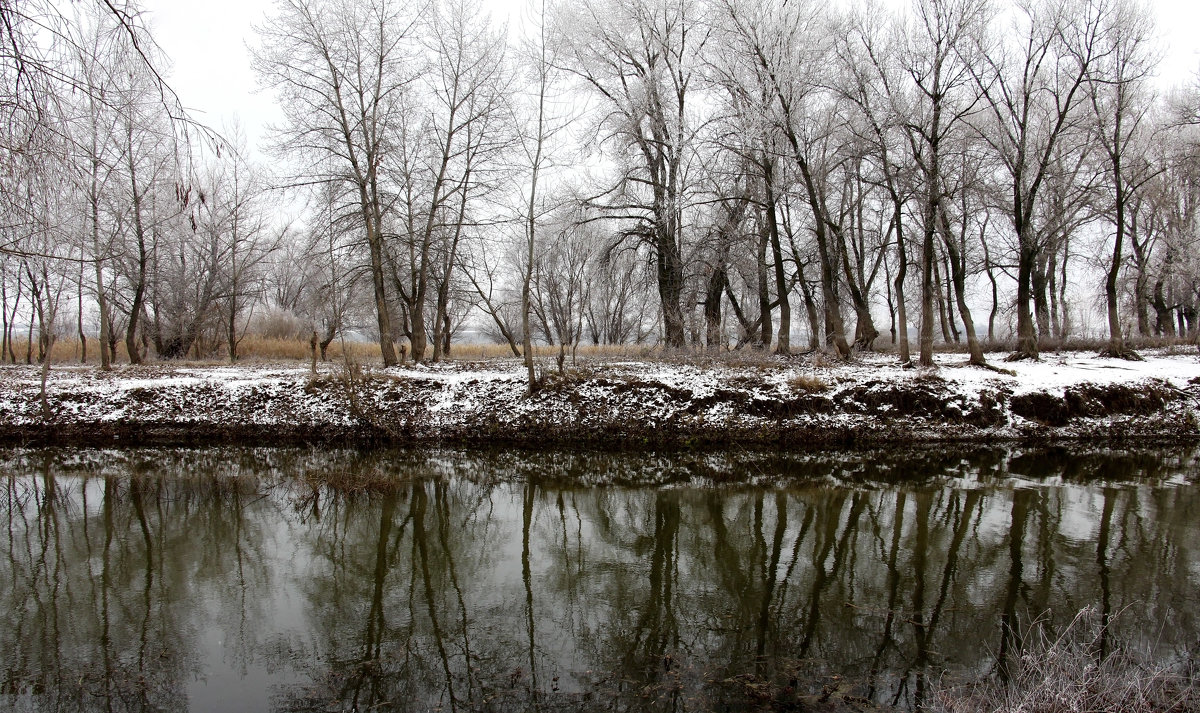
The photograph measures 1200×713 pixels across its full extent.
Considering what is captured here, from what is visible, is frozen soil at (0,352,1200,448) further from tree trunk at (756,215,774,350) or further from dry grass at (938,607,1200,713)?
dry grass at (938,607,1200,713)

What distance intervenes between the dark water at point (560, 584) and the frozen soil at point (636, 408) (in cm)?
321

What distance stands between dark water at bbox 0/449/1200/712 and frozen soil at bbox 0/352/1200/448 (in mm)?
3209

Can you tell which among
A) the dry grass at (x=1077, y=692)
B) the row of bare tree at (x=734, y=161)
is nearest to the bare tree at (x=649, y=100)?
the row of bare tree at (x=734, y=161)

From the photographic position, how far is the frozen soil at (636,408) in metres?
14.5

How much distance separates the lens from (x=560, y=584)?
6.26m

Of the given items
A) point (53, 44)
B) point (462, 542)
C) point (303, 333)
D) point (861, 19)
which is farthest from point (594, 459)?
point (303, 333)

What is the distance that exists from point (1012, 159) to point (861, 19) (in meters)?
6.14

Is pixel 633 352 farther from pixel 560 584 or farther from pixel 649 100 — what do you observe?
pixel 560 584

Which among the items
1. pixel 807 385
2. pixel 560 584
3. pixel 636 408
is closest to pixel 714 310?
pixel 807 385

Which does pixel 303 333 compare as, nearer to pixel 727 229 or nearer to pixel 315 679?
pixel 727 229

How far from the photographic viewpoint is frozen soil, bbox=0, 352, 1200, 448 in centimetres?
1449

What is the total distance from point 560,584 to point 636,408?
899cm

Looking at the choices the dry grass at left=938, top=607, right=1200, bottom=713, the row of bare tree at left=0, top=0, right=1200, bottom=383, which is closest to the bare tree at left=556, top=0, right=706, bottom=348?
the row of bare tree at left=0, top=0, right=1200, bottom=383

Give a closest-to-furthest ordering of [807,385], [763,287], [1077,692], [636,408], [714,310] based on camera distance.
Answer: [1077,692] → [636,408] → [807,385] → [763,287] → [714,310]
